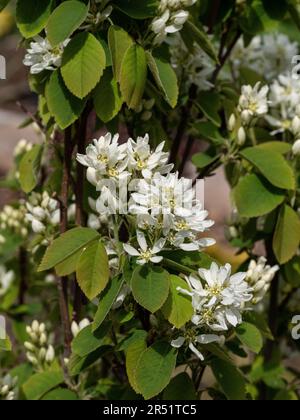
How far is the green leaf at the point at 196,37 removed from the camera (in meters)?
1.91

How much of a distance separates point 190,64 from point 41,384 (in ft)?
3.12

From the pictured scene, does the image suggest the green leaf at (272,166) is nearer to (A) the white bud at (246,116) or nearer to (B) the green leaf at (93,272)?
(A) the white bud at (246,116)

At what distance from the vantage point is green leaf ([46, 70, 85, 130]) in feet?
5.76

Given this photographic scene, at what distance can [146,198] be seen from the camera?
5.16ft

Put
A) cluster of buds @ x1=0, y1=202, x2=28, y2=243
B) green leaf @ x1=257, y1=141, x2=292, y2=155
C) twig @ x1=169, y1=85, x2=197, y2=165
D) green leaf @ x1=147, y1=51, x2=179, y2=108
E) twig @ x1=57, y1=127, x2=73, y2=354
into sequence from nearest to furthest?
1. green leaf @ x1=147, y1=51, x2=179, y2=108
2. twig @ x1=57, y1=127, x2=73, y2=354
3. green leaf @ x1=257, y1=141, x2=292, y2=155
4. twig @ x1=169, y1=85, x2=197, y2=165
5. cluster of buds @ x1=0, y1=202, x2=28, y2=243

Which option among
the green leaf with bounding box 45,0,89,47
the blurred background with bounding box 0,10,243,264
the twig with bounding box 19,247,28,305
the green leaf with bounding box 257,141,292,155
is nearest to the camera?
the green leaf with bounding box 45,0,89,47

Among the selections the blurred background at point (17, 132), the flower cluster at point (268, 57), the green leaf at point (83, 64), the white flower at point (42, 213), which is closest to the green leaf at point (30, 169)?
the white flower at point (42, 213)

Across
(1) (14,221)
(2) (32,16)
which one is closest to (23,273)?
(1) (14,221)

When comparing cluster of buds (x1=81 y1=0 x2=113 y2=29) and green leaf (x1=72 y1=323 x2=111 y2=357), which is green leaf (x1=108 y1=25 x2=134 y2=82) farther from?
green leaf (x1=72 y1=323 x2=111 y2=357)

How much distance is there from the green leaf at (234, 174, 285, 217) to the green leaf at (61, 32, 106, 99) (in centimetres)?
55

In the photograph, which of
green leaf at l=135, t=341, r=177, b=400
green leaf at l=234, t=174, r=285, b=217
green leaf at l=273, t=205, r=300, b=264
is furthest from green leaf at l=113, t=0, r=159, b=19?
green leaf at l=135, t=341, r=177, b=400
